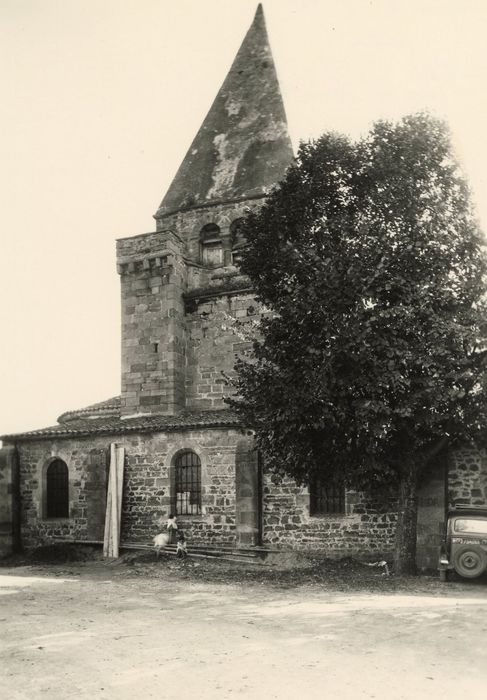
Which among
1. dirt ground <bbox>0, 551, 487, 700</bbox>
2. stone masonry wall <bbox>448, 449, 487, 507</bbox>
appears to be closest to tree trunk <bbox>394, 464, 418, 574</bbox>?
dirt ground <bbox>0, 551, 487, 700</bbox>

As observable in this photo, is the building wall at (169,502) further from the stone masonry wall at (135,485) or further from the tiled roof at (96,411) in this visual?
the tiled roof at (96,411)

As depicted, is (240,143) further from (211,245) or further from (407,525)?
(407,525)

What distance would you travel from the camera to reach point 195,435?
20.3m

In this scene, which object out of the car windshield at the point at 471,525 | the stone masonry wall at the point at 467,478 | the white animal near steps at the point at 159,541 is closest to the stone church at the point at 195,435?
the stone masonry wall at the point at 467,478

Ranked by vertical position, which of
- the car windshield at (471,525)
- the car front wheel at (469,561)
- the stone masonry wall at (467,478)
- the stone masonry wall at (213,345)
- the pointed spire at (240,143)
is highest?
the pointed spire at (240,143)

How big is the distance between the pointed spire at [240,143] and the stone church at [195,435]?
6cm

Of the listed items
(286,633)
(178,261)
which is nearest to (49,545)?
(178,261)

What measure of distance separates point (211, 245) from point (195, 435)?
9.15m

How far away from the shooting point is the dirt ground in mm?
7391

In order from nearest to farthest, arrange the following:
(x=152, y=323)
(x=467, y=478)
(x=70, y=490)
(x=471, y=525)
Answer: (x=471, y=525), (x=467, y=478), (x=70, y=490), (x=152, y=323)

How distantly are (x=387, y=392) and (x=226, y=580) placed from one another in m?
5.66

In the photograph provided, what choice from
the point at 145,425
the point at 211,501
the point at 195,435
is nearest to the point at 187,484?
the point at 211,501

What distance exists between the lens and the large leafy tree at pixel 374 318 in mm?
14664

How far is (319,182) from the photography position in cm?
1694
